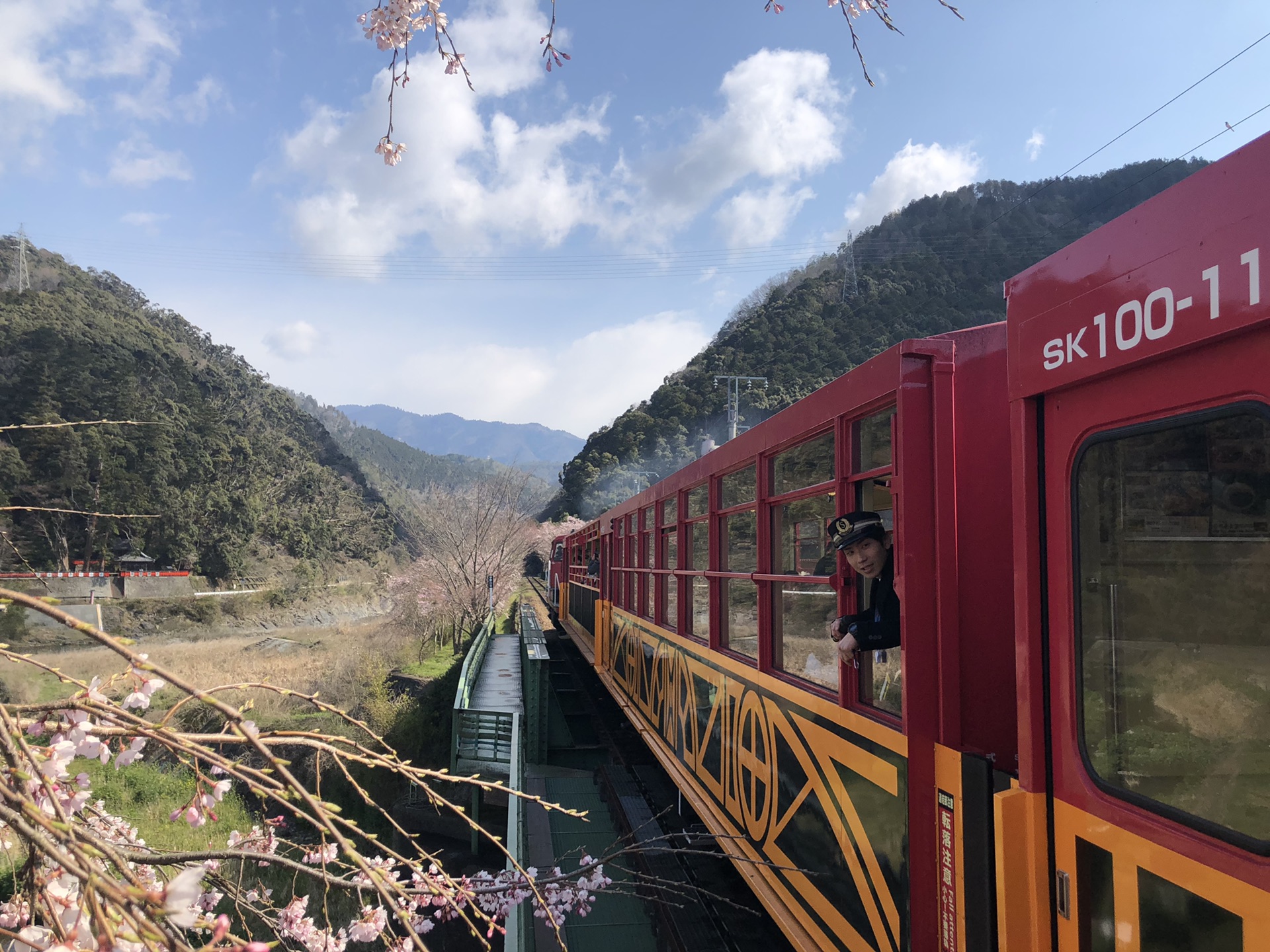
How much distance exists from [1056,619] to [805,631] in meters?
1.50

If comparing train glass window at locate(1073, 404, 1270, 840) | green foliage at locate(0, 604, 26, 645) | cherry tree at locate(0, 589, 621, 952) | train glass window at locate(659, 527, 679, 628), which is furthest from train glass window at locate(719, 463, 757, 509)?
green foliage at locate(0, 604, 26, 645)

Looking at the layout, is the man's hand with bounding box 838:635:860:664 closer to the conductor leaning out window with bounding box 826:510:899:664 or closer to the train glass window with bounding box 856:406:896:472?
the conductor leaning out window with bounding box 826:510:899:664

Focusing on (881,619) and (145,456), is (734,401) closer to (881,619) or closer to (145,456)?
(881,619)

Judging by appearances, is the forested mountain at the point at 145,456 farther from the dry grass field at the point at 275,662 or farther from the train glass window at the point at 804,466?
the train glass window at the point at 804,466

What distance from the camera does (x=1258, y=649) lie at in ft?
4.84

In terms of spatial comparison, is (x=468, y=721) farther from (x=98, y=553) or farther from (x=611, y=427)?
(x=611, y=427)

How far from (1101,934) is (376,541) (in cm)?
6338

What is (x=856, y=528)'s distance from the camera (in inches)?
110

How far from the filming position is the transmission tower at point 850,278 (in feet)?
167

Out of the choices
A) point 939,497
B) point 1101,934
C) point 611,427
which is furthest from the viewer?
point 611,427

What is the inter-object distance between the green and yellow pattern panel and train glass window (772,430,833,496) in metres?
0.89

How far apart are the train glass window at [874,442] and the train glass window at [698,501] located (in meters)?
1.89

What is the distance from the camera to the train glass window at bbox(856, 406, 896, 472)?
2.81 metres

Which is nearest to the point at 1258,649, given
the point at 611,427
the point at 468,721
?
the point at 468,721
